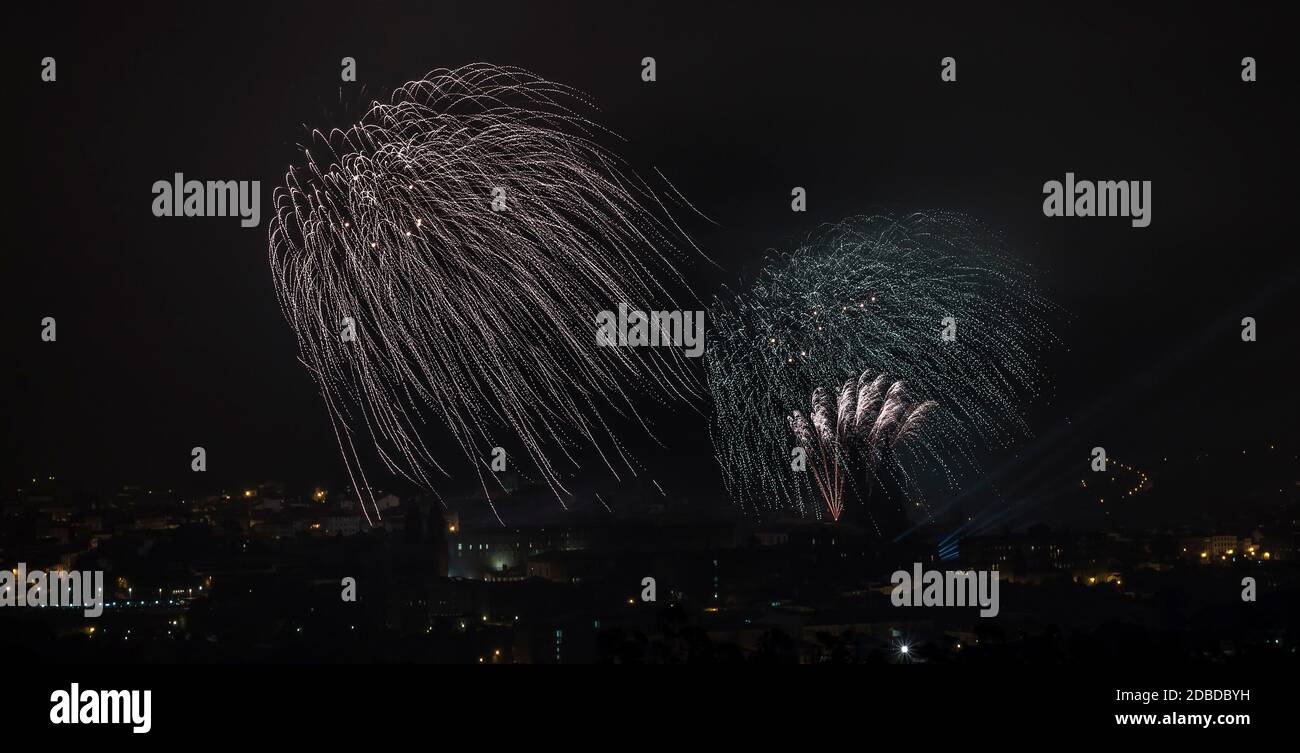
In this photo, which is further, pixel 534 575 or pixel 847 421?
pixel 534 575

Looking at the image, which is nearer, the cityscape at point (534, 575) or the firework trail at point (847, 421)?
the firework trail at point (847, 421)

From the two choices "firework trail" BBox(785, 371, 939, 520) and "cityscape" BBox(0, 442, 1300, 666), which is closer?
"firework trail" BBox(785, 371, 939, 520)

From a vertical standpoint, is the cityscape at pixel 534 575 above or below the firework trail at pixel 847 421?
below

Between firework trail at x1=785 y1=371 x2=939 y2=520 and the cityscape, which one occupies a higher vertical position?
firework trail at x1=785 y1=371 x2=939 y2=520
